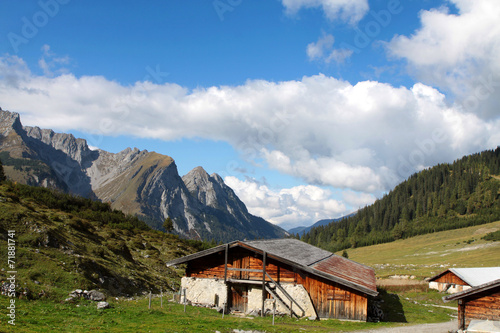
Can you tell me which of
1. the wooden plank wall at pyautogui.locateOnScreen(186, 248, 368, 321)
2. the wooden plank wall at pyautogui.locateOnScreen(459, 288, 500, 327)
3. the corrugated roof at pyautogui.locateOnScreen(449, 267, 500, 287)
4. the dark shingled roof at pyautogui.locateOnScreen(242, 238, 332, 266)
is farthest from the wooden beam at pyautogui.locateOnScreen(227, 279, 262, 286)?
the corrugated roof at pyautogui.locateOnScreen(449, 267, 500, 287)

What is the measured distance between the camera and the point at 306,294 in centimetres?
2616

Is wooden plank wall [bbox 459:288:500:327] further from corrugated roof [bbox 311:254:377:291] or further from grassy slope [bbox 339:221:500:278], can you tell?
grassy slope [bbox 339:221:500:278]

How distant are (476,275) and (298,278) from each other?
1403 inches

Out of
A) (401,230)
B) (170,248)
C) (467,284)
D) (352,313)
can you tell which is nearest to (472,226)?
(401,230)

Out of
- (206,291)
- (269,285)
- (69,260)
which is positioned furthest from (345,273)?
(69,260)

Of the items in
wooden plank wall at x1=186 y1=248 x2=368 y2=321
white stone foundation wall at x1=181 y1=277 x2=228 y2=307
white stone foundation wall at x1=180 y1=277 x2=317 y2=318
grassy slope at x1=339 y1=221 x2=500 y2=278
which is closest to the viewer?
wooden plank wall at x1=186 y1=248 x2=368 y2=321

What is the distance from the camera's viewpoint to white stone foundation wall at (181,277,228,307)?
2875 cm

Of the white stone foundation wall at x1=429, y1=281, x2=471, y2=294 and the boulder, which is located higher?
the boulder

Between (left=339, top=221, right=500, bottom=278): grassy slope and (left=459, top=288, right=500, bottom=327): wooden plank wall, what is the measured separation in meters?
61.5

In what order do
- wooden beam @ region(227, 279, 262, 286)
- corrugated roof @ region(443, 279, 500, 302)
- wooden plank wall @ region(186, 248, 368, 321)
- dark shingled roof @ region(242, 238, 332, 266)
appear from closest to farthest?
corrugated roof @ region(443, 279, 500, 302), wooden plank wall @ region(186, 248, 368, 321), wooden beam @ region(227, 279, 262, 286), dark shingled roof @ region(242, 238, 332, 266)

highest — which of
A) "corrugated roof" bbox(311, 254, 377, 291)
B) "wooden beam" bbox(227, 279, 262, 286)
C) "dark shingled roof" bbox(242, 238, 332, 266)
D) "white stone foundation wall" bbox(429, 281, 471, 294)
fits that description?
"dark shingled roof" bbox(242, 238, 332, 266)

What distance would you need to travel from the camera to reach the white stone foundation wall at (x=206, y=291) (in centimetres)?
2875

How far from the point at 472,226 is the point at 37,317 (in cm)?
19076

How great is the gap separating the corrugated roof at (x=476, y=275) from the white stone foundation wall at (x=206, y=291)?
35.1 m
